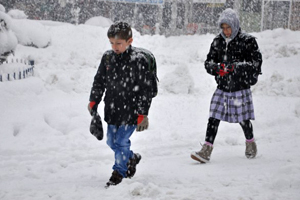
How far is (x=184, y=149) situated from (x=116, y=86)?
2236mm

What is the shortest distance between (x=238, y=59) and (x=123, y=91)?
1738 millimetres

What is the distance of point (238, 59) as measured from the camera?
4.75 metres

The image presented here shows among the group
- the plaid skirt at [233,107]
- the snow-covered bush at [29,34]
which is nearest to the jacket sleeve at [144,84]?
the plaid skirt at [233,107]

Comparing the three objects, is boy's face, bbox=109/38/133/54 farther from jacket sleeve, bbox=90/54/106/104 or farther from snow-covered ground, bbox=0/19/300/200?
snow-covered ground, bbox=0/19/300/200

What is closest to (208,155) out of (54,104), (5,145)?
(5,145)

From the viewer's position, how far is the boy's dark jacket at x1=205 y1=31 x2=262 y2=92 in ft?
15.2

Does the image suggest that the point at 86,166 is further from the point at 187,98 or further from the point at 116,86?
the point at 187,98

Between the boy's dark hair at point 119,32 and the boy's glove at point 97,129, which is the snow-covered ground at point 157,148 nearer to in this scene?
the boy's glove at point 97,129

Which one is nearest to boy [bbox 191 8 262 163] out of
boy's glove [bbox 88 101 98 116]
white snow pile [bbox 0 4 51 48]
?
boy's glove [bbox 88 101 98 116]

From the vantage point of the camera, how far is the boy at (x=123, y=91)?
3.76 meters

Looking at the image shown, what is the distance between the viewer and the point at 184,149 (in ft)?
18.7

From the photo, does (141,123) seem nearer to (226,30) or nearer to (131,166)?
(131,166)

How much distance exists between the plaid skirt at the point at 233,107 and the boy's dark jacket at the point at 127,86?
4.48ft

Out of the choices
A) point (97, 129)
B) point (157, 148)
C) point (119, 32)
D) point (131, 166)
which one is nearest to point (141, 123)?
point (97, 129)
